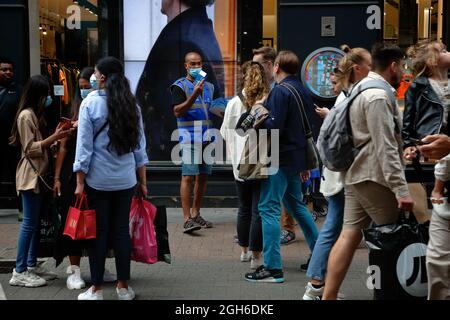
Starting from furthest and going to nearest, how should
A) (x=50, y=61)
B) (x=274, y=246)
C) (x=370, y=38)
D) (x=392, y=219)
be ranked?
1. (x=50, y=61)
2. (x=370, y=38)
3. (x=274, y=246)
4. (x=392, y=219)

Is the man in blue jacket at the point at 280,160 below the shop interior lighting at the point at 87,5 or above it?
below

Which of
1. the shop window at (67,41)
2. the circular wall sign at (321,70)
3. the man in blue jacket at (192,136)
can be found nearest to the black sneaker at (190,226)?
the man in blue jacket at (192,136)

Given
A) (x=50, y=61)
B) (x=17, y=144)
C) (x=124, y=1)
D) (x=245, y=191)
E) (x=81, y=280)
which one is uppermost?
(x=124, y=1)

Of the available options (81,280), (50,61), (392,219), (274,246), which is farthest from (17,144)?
(50,61)

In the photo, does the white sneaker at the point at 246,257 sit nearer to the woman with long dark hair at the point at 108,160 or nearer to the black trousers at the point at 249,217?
the black trousers at the point at 249,217

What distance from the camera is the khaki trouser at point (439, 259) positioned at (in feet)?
14.7

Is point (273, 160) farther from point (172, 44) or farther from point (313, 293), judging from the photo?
point (172, 44)

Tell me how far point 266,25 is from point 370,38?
1.41 m

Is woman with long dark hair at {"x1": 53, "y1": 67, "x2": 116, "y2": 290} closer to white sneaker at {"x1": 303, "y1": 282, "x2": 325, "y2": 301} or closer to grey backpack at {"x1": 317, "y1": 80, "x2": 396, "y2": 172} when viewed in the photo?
white sneaker at {"x1": 303, "y1": 282, "x2": 325, "y2": 301}

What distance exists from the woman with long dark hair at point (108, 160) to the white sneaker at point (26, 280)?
0.76 m

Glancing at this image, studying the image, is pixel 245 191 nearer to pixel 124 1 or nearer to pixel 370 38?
pixel 370 38

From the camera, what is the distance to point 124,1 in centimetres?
1023

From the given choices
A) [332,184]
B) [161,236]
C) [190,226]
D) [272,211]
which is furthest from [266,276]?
[190,226]

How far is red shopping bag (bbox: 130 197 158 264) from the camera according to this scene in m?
6.12
